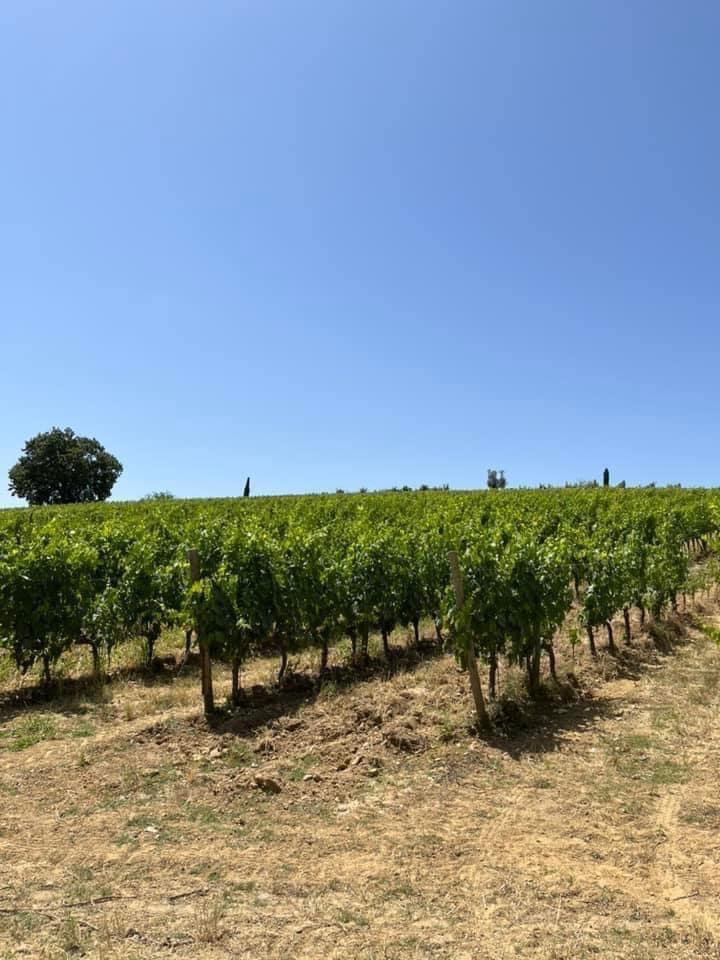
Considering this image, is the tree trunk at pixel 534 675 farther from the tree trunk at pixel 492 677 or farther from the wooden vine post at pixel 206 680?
the wooden vine post at pixel 206 680

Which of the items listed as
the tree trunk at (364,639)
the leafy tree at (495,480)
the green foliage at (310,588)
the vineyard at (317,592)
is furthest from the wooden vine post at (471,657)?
the leafy tree at (495,480)

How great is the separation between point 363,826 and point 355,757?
135 cm

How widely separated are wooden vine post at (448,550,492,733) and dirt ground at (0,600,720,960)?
23 centimetres

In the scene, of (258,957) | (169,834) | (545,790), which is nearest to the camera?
(258,957)

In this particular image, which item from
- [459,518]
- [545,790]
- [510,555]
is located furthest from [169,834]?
[459,518]

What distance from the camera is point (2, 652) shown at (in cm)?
1141

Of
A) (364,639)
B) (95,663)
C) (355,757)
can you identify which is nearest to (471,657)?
(355,757)

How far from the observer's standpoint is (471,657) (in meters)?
7.55

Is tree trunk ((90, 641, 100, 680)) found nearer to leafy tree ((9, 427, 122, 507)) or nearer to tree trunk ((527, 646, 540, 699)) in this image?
tree trunk ((527, 646, 540, 699))

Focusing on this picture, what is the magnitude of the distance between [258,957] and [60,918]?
1.39m

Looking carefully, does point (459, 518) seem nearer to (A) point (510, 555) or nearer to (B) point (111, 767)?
(A) point (510, 555)

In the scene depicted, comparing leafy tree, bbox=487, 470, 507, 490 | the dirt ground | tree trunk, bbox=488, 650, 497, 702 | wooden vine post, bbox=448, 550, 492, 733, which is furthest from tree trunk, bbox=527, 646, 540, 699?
leafy tree, bbox=487, 470, 507, 490

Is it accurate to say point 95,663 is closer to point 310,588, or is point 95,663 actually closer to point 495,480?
point 310,588

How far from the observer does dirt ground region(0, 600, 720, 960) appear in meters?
3.88
